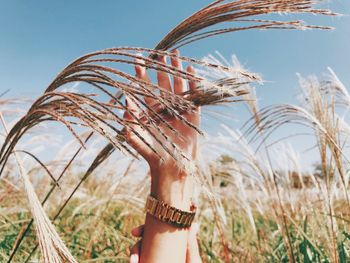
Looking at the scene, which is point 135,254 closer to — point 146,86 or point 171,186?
point 171,186

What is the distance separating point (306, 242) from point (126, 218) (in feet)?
8.25

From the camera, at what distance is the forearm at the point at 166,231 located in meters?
1.51

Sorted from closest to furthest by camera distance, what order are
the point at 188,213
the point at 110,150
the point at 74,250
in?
the point at 188,213, the point at 110,150, the point at 74,250

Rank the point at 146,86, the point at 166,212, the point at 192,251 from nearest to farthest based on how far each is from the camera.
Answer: the point at 146,86, the point at 166,212, the point at 192,251

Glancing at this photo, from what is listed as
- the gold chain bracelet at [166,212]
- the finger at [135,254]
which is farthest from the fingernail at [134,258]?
the gold chain bracelet at [166,212]

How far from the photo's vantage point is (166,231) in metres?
1.55

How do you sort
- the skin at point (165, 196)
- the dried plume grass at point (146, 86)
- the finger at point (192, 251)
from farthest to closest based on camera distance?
the finger at point (192, 251) < the skin at point (165, 196) < the dried plume grass at point (146, 86)

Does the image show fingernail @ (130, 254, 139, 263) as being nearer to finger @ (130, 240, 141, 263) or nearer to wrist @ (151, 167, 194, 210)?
finger @ (130, 240, 141, 263)

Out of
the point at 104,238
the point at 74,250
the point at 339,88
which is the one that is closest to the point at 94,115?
the point at 339,88

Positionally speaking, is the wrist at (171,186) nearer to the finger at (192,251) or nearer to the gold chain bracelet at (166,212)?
the gold chain bracelet at (166,212)

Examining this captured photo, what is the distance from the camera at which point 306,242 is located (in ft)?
8.09

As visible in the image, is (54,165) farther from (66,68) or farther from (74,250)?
(66,68)

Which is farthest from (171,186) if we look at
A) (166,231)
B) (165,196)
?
(166,231)

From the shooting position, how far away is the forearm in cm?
151
